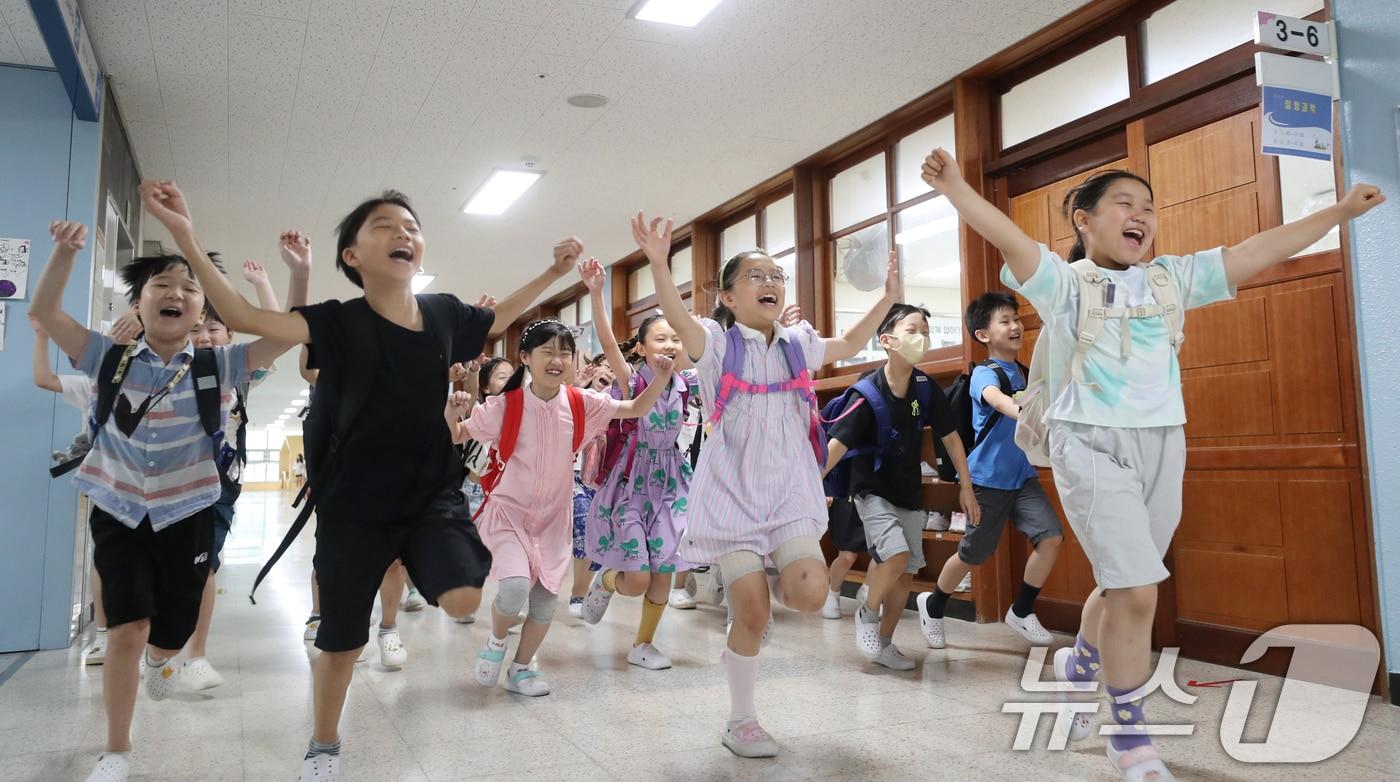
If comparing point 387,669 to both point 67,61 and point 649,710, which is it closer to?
point 649,710

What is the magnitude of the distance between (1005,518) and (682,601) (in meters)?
2.23

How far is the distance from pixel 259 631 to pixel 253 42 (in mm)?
3050

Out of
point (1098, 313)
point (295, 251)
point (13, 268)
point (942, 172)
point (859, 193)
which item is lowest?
point (1098, 313)

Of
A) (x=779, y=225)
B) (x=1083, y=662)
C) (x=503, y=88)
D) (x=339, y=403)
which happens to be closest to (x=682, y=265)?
(x=779, y=225)

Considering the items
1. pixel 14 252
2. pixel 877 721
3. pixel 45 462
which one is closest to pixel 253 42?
pixel 14 252

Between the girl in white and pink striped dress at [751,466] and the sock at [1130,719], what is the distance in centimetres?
75

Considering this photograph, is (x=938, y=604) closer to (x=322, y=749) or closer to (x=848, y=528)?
(x=848, y=528)

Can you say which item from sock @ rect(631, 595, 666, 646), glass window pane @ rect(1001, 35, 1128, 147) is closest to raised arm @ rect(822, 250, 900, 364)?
sock @ rect(631, 595, 666, 646)

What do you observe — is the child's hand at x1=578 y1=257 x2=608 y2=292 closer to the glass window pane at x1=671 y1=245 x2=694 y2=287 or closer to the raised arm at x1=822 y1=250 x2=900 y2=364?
the raised arm at x1=822 y1=250 x2=900 y2=364

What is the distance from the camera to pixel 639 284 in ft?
34.9

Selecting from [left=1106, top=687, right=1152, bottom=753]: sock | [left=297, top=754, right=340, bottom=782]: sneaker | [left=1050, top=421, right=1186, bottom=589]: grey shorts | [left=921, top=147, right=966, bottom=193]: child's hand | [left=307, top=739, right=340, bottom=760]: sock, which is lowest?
[left=297, top=754, right=340, bottom=782]: sneaker

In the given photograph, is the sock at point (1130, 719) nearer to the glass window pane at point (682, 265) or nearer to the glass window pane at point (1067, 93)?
the glass window pane at point (1067, 93)

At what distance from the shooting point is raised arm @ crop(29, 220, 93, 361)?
2328 millimetres

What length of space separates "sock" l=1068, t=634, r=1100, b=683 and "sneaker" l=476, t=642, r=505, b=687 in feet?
6.37
